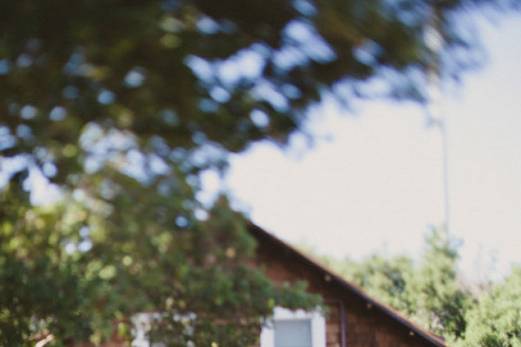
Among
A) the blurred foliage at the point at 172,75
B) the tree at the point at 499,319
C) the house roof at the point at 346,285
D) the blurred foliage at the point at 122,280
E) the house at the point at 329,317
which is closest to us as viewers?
the blurred foliage at the point at 172,75

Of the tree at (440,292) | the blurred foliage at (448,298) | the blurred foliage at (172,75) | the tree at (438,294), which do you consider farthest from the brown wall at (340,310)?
the tree at (440,292)

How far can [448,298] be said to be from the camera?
2745 cm

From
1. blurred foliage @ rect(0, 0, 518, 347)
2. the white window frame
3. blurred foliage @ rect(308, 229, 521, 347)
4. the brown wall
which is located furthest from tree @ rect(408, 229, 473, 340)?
blurred foliage @ rect(0, 0, 518, 347)

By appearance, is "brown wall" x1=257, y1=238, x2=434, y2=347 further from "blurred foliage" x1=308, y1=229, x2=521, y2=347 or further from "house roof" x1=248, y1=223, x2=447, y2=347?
"blurred foliage" x1=308, y1=229, x2=521, y2=347

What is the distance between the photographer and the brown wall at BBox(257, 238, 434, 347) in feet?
50.2

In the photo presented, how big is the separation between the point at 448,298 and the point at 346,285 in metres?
13.8

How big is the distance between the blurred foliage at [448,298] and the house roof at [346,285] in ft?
19.1

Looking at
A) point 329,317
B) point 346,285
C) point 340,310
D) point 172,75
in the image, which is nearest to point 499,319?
point 340,310

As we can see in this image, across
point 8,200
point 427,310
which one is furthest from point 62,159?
point 427,310

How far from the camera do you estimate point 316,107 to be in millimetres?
4477

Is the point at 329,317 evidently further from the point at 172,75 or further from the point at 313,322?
the point at 172,75

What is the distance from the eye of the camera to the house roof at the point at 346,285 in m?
15.0

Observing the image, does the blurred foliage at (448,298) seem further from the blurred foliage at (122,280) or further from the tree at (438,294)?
the blurred foliage at (122,280)

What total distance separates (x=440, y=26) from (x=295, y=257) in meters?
11.9
